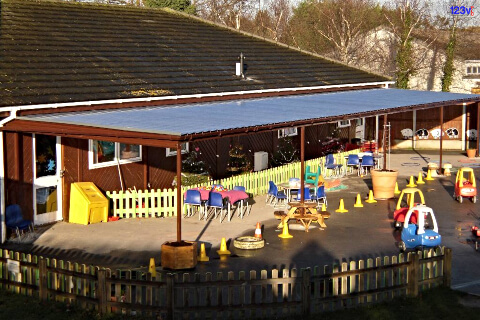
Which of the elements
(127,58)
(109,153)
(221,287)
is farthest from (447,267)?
(127,58)

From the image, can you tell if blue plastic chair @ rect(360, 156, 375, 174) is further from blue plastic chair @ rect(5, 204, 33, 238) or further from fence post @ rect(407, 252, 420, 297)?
fence post @ rect(407, 252, 420, 297)

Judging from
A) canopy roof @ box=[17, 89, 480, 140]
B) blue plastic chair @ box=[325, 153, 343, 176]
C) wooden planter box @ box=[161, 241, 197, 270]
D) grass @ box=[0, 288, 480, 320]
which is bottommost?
grass @ box=[0, 288, 480, 320]

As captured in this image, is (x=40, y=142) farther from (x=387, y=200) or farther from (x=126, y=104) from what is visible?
(x=387, y=200)

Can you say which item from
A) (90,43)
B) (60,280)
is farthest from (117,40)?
(60,280)

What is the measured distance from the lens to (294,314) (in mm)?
11375

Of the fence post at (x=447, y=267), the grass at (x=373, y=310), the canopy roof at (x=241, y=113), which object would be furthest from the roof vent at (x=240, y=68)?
the grass at (x=373, y=310)

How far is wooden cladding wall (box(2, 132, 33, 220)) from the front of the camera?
1706cm

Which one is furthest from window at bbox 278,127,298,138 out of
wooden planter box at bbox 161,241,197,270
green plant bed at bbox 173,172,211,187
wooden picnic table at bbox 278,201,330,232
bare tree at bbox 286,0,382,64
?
bare tree at bbox 286,0,382,64

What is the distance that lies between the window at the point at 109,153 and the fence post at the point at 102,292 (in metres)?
8.13

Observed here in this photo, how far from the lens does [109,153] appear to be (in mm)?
19719

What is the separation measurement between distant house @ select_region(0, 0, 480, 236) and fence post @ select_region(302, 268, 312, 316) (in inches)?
149

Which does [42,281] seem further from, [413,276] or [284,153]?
[284,153]

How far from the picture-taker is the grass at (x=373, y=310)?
448 inches

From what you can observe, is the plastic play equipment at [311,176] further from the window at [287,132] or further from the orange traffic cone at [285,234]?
the orange traffic cone at [285,234]
